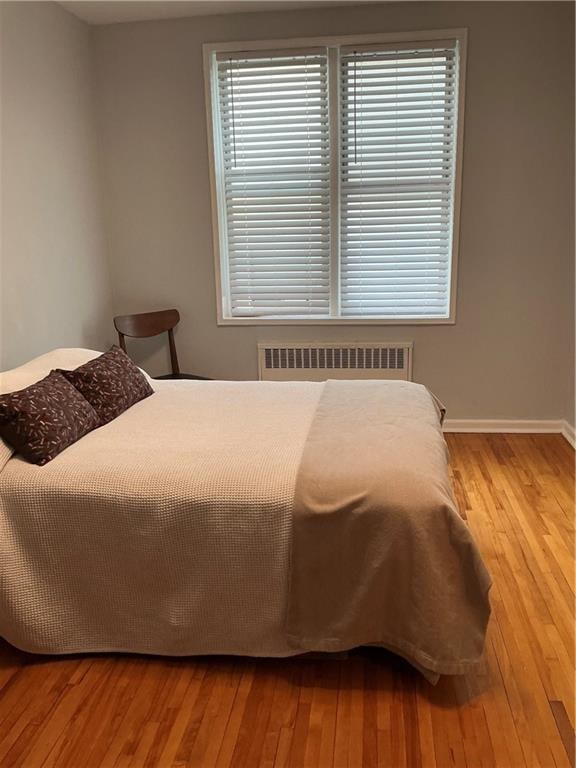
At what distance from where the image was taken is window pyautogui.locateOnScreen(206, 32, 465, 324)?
145 inches

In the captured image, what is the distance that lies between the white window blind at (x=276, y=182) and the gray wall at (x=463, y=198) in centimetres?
15

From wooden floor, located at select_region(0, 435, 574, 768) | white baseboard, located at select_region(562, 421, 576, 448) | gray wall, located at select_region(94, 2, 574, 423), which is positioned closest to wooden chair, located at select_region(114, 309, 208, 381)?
gray wall, located at select_region(94, 2, 574, 423)

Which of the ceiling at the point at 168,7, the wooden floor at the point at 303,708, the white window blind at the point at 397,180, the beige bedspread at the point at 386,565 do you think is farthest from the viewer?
the white window blind at the point at 397,180

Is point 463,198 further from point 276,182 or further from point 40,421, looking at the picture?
point 40,421

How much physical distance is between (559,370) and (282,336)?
179cm

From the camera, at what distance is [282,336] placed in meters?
4.13

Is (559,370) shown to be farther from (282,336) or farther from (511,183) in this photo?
(282,336)

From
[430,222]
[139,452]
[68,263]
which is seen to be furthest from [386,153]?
[139,452]

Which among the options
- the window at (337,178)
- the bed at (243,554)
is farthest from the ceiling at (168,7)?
the bed at (243,554)

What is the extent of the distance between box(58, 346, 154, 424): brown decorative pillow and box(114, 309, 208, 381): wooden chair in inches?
35.9

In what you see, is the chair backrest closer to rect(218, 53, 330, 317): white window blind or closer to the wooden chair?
the wooden chair

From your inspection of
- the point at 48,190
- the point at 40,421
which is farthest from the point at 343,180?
the point at 40,421

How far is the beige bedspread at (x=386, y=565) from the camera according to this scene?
5.89 feet

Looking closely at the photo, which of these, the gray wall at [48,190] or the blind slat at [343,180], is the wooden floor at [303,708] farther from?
the blind slat at [343,180]
